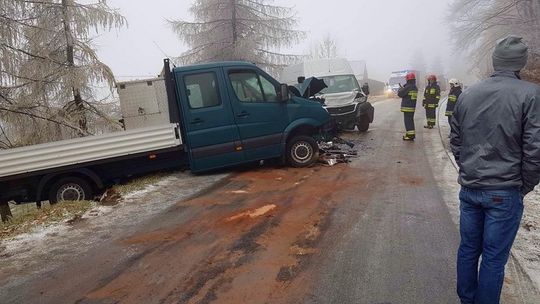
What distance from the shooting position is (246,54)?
1947cm

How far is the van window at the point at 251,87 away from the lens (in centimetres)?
830

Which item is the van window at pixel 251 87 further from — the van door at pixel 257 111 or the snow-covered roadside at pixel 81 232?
the snow-covered roadside at pixel 81 232

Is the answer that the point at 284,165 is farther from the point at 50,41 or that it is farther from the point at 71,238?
the point at 50,41

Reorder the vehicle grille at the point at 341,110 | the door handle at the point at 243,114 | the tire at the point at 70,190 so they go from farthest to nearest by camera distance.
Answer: the vehicle grille at the point at 341,110, the door handle at the point at 243,114, the tire at the point at 70,190

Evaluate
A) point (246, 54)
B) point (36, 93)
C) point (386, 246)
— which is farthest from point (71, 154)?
point (246, 54)

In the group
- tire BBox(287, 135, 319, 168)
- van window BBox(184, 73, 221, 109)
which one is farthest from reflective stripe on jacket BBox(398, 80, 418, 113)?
van window BBox(184, 73, 221, 109)

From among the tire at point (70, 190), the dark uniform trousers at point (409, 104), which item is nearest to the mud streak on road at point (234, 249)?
the tire at point (70, 190)

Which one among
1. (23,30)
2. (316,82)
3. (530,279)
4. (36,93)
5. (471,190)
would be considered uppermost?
(23,30)

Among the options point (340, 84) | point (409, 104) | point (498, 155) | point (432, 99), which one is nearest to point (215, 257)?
point (498, 155)

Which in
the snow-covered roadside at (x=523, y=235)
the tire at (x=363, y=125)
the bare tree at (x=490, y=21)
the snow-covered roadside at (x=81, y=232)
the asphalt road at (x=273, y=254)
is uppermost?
the bare tree at (x=490, y=21)

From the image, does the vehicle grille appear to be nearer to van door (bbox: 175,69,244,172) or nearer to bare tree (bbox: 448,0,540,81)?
van door (bbox: 175,69,244,172)

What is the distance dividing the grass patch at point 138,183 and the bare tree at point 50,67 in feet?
11.5

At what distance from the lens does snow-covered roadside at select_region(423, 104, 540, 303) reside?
365 cm

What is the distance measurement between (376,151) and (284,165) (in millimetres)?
2839
